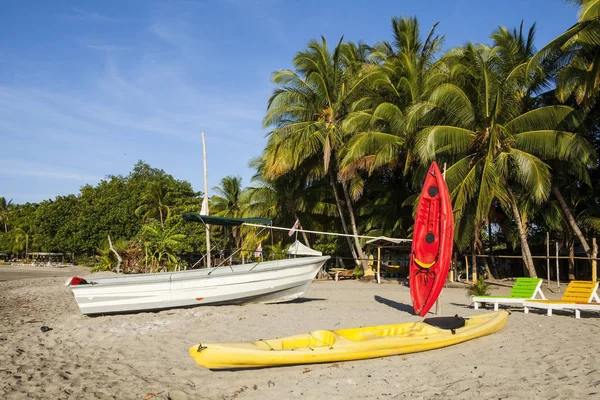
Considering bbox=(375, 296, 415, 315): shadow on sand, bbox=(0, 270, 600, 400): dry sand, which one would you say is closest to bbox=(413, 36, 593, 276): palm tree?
bbox=(375, 296, 415, 315): shadow on sand

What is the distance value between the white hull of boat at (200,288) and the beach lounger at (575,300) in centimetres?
517

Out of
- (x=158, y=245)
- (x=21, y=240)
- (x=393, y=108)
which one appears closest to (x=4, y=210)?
(x=21, y=240)

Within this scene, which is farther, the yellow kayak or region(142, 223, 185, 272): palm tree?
region(142, 223, 185, 272): palm tree

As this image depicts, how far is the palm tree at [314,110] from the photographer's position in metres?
22.9

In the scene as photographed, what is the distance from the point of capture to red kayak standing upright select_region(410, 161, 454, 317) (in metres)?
9.38

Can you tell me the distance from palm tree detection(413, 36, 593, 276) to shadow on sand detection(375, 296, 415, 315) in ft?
13.5

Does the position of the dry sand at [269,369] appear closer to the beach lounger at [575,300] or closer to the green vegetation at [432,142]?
the beach lounger at [575,300]

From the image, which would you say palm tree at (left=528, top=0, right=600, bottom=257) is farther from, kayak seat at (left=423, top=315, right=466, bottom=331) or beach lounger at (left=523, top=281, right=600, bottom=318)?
kayak seat at (left=423, top=315, right=466, bottom=331)

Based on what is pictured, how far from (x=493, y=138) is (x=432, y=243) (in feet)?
25.5

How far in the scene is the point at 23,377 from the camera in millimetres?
6527

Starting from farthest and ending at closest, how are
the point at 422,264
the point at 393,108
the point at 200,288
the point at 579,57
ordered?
the point at 393,108, the point at 579,57, the point at 200,288, the point at 422,264

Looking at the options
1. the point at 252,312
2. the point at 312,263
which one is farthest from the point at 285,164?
the point at 252,312

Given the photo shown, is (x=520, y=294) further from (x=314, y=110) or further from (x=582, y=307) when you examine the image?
(x=314, y=110)

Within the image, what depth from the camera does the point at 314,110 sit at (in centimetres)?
2403
